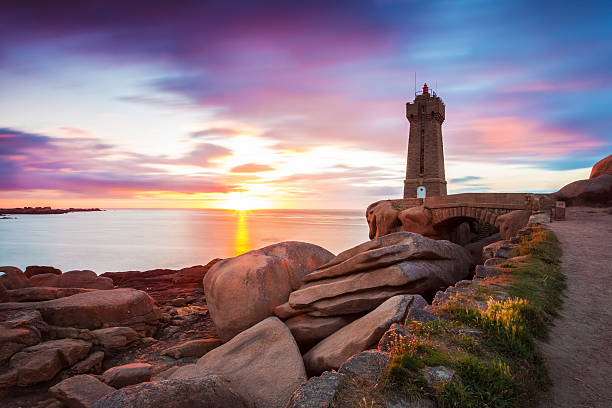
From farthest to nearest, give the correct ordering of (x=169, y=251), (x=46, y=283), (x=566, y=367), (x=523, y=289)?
1. (x=169, y=251)
2. (x=46, y=283)
3. (x=523, y=289)
4. (x=566, y=367)

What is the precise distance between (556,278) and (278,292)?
8.77 m

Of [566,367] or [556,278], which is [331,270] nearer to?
[556,278]

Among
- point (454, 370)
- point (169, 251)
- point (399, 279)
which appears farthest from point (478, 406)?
point (169, 251)

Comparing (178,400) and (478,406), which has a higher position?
(478,406)

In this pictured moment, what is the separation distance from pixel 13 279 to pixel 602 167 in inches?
1752

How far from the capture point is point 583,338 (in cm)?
506

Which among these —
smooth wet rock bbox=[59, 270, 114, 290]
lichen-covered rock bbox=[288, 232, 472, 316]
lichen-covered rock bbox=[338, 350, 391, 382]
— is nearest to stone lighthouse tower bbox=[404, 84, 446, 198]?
lichen-covered rock bbox=[288, 232, 472, 316]

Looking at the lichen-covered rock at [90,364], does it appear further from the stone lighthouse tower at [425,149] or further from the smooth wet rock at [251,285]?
the stone lighthouse tower at [425,149]

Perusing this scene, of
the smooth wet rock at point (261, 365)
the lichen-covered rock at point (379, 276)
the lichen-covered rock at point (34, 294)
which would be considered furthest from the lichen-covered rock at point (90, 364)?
the lichen-covered rock at point (379, 276)

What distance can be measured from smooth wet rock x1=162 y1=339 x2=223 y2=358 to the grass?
9544mm

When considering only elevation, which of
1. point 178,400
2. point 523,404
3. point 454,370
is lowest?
point 178,400

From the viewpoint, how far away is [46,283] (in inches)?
679

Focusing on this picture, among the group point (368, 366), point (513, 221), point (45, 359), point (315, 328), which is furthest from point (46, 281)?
point (513, 221)

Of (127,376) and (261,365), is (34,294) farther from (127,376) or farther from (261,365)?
(261,365)
